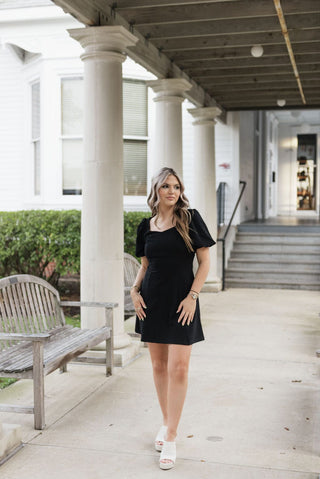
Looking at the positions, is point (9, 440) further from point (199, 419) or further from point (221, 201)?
point (221, 201)

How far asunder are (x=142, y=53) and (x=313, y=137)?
1957 cm

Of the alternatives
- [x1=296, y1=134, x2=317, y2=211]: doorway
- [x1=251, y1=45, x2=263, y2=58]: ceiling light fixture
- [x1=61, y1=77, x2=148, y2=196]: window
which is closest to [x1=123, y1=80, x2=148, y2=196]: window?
[x1=61, y1=77, x2=148, y2=196]: window

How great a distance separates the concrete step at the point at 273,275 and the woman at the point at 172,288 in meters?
8.72

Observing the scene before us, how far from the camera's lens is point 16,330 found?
5.04 meters

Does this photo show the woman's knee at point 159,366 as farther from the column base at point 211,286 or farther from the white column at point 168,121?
the column base at point 211,286

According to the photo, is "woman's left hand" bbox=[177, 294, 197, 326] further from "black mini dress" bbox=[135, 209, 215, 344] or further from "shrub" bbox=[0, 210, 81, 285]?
"shrub" bbox=[0, 210, 81, 285]

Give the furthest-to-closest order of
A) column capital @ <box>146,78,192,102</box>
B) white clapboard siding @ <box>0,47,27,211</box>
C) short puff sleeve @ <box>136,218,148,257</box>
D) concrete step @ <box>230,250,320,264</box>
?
white clapboard siding @ <box>0,47,27,211</box> → concrete step @ <box>230,250,320,264</box> → column capital @ <box>146,78,192,102</box> → short puff sleeve @ <box>136,218,148,257</box>

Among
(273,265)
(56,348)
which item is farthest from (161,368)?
(273,265)

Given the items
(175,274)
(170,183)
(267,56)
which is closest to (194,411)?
(175,274)

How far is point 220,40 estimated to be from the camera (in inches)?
311

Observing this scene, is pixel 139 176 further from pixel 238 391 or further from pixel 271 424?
pixel 271 424

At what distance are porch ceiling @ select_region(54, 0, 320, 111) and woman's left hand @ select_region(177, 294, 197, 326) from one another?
2.97 meters

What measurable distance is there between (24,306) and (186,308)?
2242mm

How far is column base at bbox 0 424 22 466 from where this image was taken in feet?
12.6
